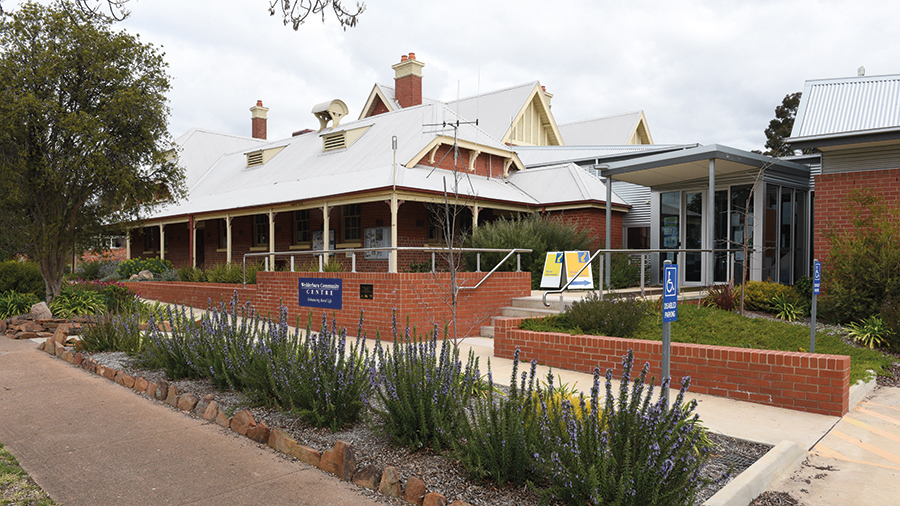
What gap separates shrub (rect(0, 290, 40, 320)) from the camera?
40.5 ft

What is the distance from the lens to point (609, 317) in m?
8.10

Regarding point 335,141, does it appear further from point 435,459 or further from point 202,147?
point 435,459

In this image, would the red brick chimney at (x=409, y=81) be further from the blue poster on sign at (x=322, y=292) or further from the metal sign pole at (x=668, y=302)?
the metal sign pole at (x=668, y=302)

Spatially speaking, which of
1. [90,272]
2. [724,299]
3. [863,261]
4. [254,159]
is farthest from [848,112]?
[90,272]

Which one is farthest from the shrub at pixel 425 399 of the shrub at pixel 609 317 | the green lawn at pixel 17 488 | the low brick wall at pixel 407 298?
the low brick wall at pixel 407 298

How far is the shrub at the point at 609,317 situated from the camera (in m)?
8.04

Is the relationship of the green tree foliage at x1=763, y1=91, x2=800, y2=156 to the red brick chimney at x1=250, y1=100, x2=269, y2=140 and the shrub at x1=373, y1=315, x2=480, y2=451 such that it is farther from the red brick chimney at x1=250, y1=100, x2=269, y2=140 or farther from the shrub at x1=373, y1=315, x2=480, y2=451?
the shrub at x1=373, y1=315, x2=480, y2=451

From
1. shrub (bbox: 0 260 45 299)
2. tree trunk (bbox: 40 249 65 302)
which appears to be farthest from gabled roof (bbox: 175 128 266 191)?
tree trunk (bbox: 40 249 65 302)

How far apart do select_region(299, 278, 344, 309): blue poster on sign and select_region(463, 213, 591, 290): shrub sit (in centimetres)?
384

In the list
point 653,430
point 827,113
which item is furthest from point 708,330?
point 827,113

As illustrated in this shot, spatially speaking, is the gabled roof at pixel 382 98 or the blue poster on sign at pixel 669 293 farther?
the gabled roof at pixel 382 98

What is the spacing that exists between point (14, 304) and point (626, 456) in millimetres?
13400

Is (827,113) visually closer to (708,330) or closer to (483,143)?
(708,330)

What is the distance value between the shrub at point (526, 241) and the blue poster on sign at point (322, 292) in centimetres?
384
